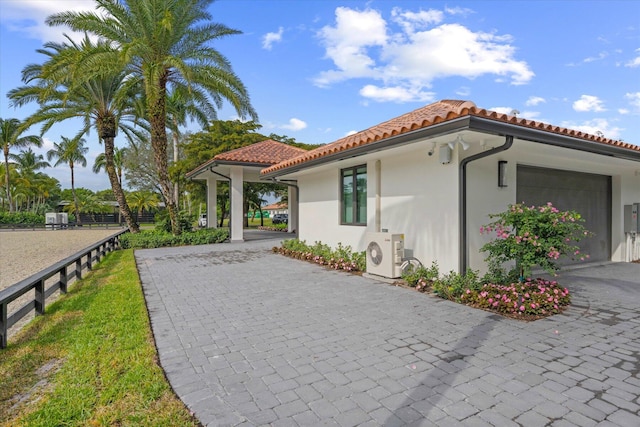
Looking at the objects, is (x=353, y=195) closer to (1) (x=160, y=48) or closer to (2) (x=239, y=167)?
(2) (x=239, y=167)

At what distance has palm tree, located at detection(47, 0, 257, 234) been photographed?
463 inches

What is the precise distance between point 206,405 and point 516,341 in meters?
3.32

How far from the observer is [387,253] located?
6.95 metres

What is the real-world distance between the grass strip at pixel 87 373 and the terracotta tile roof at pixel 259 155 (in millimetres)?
10217

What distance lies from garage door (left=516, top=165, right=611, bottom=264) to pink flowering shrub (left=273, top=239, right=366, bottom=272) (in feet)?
12.3

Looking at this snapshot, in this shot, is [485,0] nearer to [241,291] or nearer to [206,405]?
[241,291]

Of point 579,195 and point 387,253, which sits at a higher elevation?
point 579,195

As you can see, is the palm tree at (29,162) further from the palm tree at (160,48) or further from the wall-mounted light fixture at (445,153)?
the wall-mounted light fixture at (445,153)

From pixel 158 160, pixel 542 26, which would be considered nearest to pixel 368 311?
pixel 542 26

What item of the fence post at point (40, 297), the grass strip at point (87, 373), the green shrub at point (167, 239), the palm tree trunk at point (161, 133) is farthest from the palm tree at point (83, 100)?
the grass strip at point (87, 373)

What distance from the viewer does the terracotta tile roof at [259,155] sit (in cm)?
1508

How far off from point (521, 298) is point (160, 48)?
44.9 ft

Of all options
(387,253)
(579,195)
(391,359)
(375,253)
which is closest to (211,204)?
(375,253)

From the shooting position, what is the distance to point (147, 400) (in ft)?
8.95
